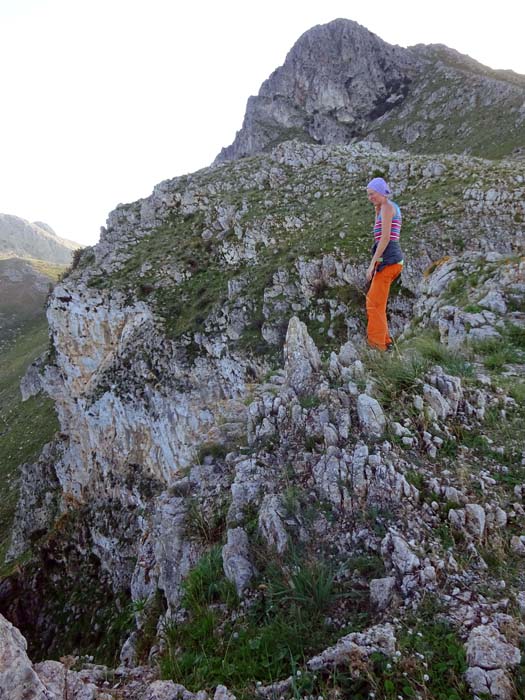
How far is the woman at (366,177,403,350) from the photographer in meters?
7.85

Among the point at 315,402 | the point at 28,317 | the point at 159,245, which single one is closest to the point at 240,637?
the point at 315,402

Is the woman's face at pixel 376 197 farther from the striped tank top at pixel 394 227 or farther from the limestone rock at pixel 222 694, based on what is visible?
the limestone rock at pixel 222 694

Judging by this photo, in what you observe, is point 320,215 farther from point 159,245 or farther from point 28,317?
point 28,317

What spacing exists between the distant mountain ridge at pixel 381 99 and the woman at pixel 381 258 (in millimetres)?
49592

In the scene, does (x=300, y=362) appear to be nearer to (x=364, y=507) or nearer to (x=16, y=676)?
(x=364, y=507)

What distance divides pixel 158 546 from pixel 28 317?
98.0 m

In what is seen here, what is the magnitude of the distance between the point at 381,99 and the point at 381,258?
8163cm

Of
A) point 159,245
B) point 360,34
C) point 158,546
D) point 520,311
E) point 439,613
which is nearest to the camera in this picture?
point 439,613

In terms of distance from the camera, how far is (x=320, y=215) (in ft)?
84.4

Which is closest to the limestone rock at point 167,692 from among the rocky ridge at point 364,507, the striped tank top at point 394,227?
the rocky ridge at point 364,507

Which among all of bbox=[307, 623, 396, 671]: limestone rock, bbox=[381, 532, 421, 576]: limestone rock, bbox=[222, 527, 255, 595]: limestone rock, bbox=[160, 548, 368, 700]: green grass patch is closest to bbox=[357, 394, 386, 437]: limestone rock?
bbox=[381, 532, 421, 576]: limestone rock

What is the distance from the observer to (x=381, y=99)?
72812 millimetres

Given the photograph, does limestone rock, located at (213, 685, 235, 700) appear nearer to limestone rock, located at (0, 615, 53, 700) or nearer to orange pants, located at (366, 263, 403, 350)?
limestone rock, located at (0, 615, 53, 700)

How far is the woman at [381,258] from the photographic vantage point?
7852 mm
